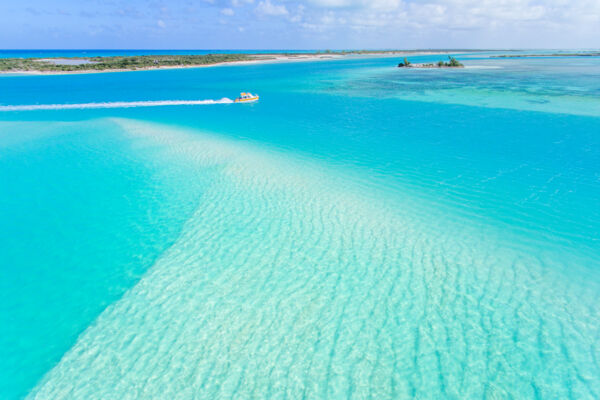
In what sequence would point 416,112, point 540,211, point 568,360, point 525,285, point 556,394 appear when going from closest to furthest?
point 556,394, point 568,360, point 525,285, point 540,211, point 416,112

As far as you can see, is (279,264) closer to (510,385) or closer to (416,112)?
(510,385)

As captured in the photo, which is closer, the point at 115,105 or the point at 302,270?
the point at 302,270

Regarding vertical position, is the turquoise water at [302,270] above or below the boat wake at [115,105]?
below

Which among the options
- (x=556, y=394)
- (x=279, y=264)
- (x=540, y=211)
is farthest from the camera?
(x=540, y=211)

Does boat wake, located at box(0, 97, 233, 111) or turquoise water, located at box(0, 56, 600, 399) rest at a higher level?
boat wake, located at box(0, 97, 233, 111)

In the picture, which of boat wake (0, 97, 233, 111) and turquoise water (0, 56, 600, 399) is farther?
boat wake (0, 97, 233, 111)

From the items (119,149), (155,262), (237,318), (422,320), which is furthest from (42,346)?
(119,149)

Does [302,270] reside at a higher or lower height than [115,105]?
lower

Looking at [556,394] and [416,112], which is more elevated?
[416,112]
